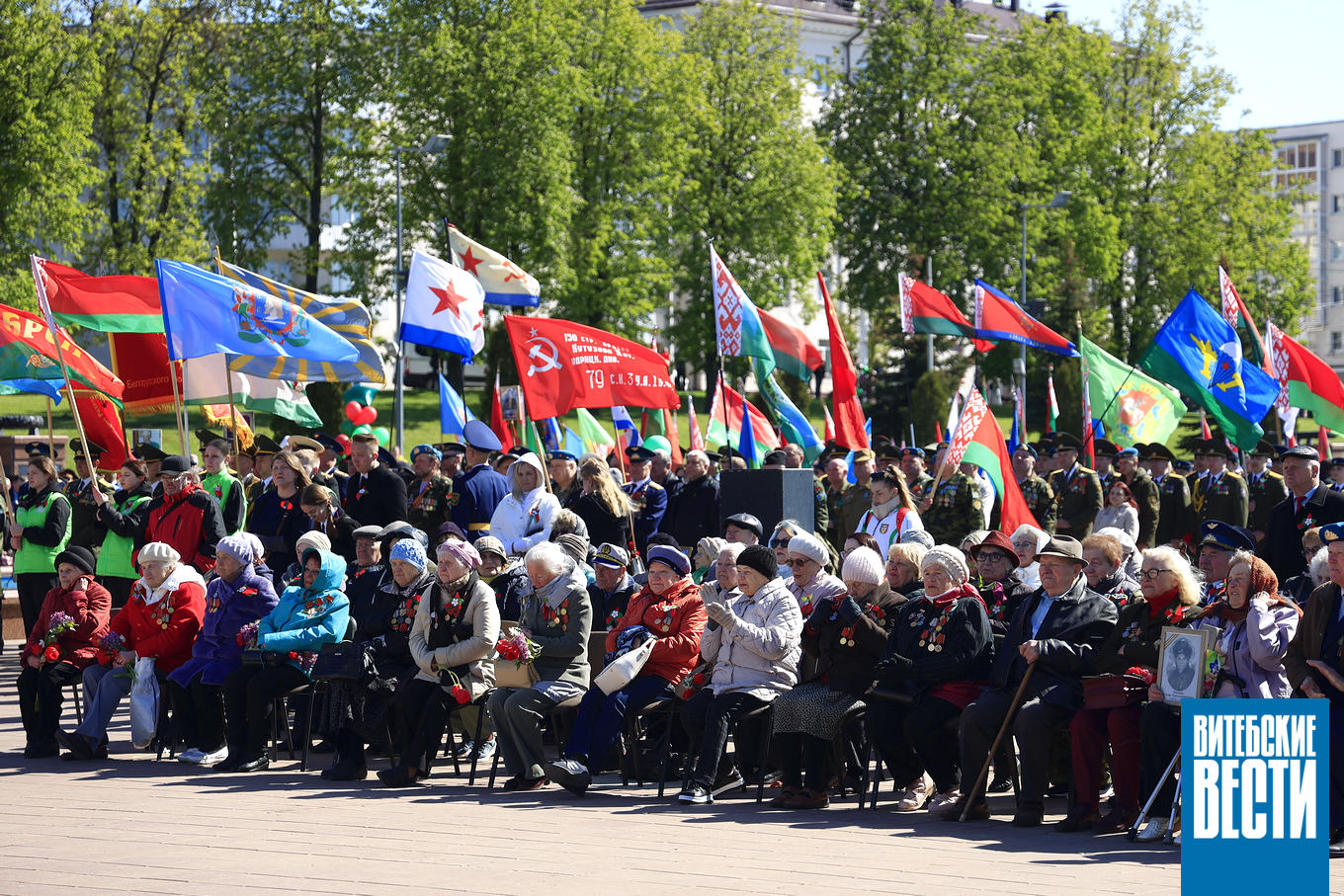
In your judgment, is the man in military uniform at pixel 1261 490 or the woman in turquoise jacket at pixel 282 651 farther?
the man in military uniform at pixel 1261 490

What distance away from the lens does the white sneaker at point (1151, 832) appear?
342 inches

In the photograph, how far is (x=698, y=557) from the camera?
12188mm

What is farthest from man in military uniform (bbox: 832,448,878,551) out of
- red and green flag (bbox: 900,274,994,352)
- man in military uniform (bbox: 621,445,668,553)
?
red and green flag (bbox: 900,274,994,352)

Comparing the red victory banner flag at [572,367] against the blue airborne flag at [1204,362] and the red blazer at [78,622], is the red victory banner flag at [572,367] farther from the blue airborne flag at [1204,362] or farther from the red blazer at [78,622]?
the blue airborne flag at [1204,362]

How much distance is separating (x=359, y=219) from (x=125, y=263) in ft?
18.8

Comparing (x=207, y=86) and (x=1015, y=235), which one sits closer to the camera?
(x=207, y=86)

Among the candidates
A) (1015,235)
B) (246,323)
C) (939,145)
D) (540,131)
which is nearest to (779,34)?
(939,145)

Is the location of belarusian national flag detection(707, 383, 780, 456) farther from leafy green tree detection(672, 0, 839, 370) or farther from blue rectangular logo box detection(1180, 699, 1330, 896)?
leafy green tree detection(672, 0, 839, 370)

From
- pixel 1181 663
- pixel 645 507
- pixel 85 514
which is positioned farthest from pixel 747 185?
pixel 1181 663

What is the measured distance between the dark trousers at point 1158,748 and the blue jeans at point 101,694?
21.8ft

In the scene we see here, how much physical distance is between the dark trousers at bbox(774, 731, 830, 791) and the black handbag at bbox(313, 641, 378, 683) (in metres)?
2.69

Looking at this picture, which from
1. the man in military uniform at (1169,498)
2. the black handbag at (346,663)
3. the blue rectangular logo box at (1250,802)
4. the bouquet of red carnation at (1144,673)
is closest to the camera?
the blue rectangular logo box at (1250,802)

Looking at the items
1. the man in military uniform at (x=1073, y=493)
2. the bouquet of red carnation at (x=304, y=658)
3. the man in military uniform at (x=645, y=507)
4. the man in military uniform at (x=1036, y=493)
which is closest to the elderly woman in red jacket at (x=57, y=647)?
the bouquet of red carnation at (x=304, y=658)

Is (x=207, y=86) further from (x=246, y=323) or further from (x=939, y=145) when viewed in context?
(x=246, y=323)
